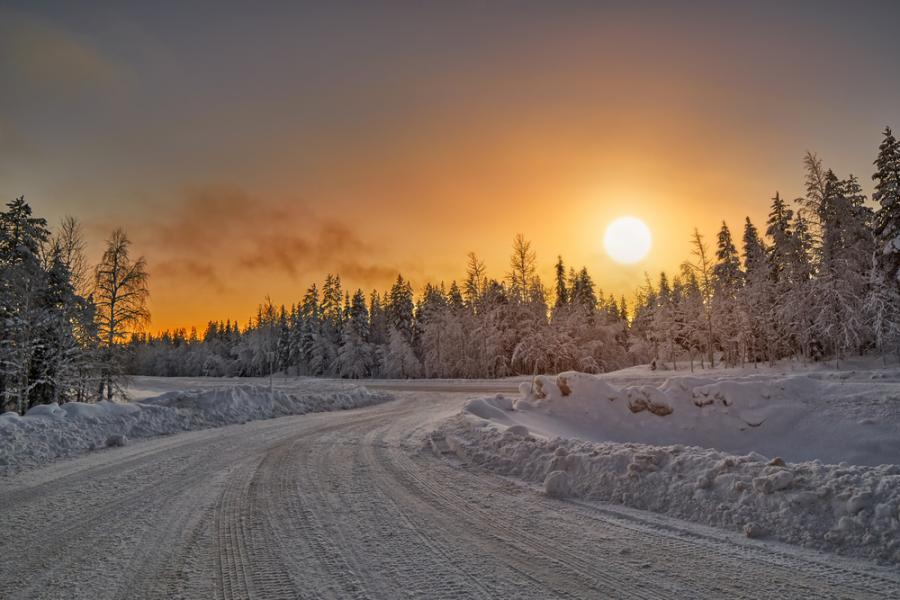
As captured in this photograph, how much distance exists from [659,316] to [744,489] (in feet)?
154

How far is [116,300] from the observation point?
25781mm

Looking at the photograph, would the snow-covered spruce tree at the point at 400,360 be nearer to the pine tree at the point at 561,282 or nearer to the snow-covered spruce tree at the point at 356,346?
the snow-covered spruce tree at the point at 356,346

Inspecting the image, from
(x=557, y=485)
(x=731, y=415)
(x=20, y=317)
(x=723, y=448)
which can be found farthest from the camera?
(x=20, y=317)

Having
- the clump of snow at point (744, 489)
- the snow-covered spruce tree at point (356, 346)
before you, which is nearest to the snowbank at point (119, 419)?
the clump of snow at point (744, 489)

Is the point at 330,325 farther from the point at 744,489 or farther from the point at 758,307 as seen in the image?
the point at 744,489

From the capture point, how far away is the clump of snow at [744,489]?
174 inches

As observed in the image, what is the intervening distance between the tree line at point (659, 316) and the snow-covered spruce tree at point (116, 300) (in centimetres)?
118

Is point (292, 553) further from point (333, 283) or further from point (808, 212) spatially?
point (333, 283)

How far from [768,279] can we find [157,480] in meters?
48.8

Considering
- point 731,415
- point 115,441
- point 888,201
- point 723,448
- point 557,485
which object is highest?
point 888,201

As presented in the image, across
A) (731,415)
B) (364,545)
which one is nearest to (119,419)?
(364,545)

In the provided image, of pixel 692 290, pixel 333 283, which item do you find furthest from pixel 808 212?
pixel 333 283

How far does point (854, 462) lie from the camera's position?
11594 mm

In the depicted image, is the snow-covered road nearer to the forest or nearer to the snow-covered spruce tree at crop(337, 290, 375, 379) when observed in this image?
the forest
